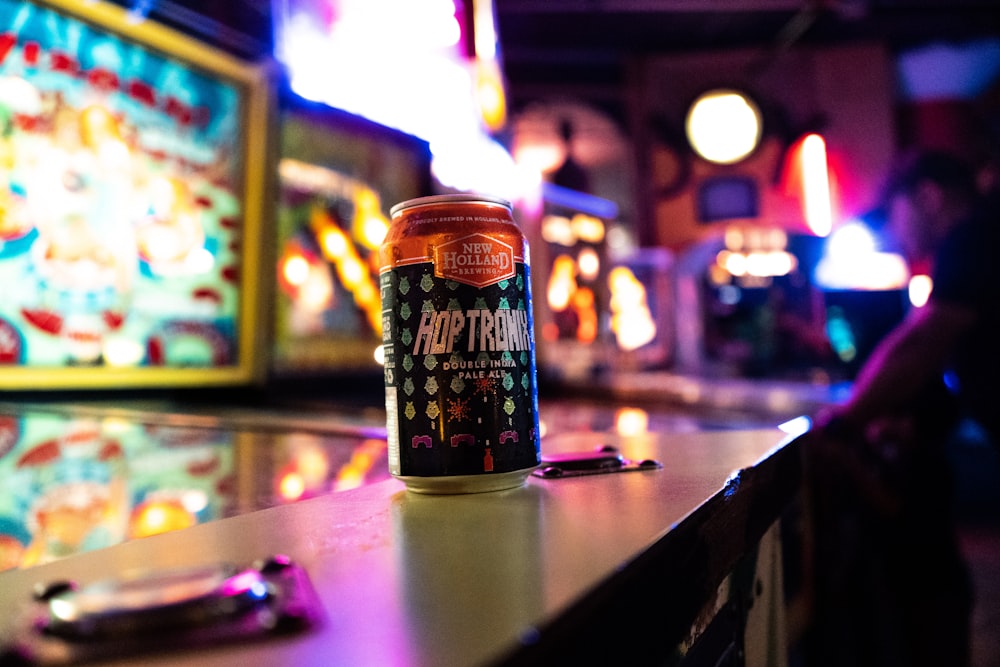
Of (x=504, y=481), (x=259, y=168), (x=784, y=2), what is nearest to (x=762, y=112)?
(x=784, y=2)

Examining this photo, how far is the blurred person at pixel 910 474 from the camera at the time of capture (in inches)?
70.9

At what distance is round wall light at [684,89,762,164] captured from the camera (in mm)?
4566

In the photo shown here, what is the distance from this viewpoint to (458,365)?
532 mm

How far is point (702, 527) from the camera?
1.51ft

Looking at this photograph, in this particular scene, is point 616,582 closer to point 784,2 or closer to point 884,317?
point 884,317

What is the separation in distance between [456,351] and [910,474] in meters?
1.80

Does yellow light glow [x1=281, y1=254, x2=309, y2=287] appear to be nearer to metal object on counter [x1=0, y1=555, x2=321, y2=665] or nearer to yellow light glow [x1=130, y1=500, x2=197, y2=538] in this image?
yellow light glow [x1=130, y1=500, x2=197, y2=538]

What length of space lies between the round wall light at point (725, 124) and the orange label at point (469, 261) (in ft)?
14.5

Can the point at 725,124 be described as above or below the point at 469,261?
above

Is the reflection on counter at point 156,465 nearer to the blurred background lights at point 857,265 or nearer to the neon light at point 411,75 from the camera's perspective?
the neon light at point 411,75

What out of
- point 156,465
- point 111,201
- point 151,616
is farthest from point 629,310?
point 151,616

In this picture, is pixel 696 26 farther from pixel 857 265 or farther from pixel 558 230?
pixel 558 230

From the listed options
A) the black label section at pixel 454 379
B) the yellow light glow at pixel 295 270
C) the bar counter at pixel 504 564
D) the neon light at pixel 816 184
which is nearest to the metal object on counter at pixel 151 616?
the bar counter at pixel 504 564

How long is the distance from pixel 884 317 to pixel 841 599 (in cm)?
239
